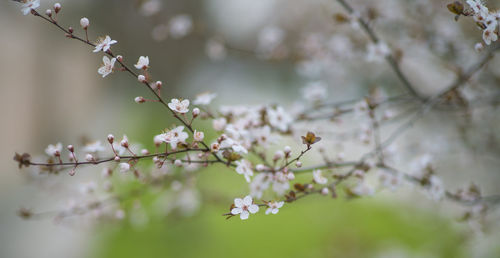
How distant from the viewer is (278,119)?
1438 mm

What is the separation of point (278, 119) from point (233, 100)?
213 inches

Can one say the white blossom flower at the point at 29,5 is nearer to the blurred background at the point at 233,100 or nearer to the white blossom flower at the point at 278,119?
the blurred background at the point at 233,100

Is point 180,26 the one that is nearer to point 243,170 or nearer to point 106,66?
point 106,66

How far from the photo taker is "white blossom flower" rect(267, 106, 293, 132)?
1409mm

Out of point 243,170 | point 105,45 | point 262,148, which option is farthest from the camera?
point 262,148

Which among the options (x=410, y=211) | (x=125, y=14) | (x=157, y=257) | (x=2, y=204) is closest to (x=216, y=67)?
(x=125, y=14)

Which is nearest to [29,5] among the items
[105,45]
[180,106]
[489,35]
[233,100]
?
→ [105,45]

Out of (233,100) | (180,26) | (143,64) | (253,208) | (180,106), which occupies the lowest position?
(253,208)

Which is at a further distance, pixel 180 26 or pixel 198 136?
pixel 180 26

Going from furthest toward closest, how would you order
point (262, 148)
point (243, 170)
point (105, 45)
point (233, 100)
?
point (233, 100) → point (262, 148) → point (243, 170) → point (105, 45)

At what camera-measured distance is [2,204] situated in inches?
210

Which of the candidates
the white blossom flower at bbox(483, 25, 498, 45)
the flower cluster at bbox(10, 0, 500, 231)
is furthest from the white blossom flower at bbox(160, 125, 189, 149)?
the white blossom flower at bbox(483, 25, 498, 45)

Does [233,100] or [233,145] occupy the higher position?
[233,100]

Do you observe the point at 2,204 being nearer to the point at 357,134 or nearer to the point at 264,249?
the point at 264,249
